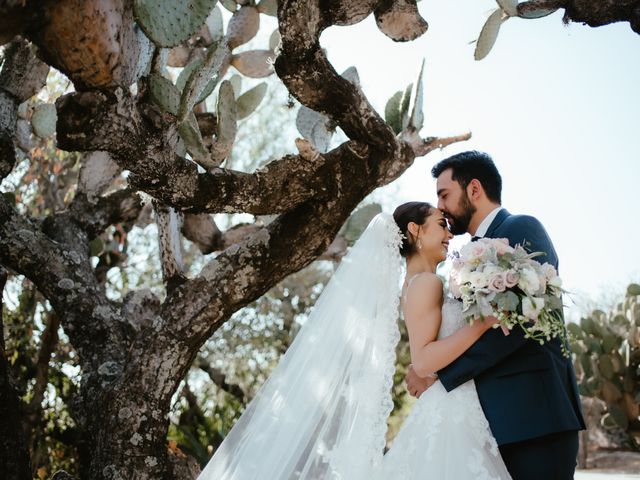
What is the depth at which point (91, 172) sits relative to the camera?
207 inches

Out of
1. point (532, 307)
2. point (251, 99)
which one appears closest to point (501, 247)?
point (532, 307)

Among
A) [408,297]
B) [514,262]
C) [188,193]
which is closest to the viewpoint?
[514,262]

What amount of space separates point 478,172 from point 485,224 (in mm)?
256

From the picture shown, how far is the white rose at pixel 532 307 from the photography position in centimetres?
236

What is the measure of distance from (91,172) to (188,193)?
2.13m

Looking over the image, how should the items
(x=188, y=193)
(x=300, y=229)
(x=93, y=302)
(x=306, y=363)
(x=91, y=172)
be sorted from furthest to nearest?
(x=91, y=172) < (x=93, y=302) < (x=300, y=229) < (x=188, y=193) < (x=306, y=363)

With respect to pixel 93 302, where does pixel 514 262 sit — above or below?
below

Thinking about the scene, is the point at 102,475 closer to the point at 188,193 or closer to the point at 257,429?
the point at 257,429

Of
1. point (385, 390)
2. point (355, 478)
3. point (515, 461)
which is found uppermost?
point (385, 390)

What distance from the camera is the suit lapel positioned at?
2838 mm

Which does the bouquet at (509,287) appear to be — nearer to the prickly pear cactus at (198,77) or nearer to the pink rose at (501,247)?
the pink rose at (501,247)

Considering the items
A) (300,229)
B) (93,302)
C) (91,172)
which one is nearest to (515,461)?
(300,229)

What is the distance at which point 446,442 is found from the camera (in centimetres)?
261

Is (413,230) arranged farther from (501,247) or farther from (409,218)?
(501,247)
